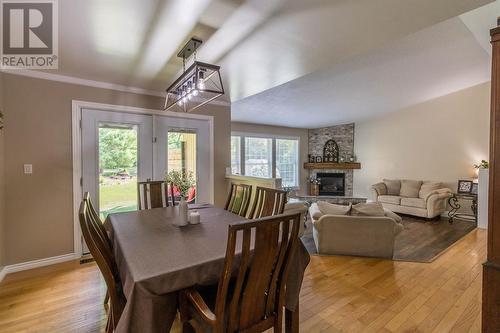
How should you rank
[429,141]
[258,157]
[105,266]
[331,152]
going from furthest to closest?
1. [331,152]
2. [258,157]
3. [429,141]
4. [105,266]

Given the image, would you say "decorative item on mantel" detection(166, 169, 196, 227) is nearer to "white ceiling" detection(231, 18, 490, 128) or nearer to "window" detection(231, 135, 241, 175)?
"white ceiling" detection(231, 18, 490, 128)

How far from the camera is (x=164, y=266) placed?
4.09ft

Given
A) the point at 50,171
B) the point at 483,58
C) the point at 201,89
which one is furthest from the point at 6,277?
the point at 483,58

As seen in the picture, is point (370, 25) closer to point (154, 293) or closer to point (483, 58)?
point (154, 293)

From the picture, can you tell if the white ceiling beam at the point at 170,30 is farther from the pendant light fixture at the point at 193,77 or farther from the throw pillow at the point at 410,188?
the throw pillow at the point at 410,188

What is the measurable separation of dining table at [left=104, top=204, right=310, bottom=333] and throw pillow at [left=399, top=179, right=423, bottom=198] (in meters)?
5.40

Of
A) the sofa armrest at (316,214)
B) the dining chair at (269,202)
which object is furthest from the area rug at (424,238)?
the dining chair at (269,202)

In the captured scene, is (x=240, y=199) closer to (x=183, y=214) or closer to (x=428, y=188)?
(x=183, y=214)

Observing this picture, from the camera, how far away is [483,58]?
4.09 meters

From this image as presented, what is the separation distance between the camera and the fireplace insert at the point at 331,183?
7.91 metres

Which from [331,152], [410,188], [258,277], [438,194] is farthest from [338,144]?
[258,277]

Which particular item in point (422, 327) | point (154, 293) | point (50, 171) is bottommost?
point (422, 327)

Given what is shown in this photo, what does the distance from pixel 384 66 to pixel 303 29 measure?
256cm

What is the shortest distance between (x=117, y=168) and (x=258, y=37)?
103 inches
